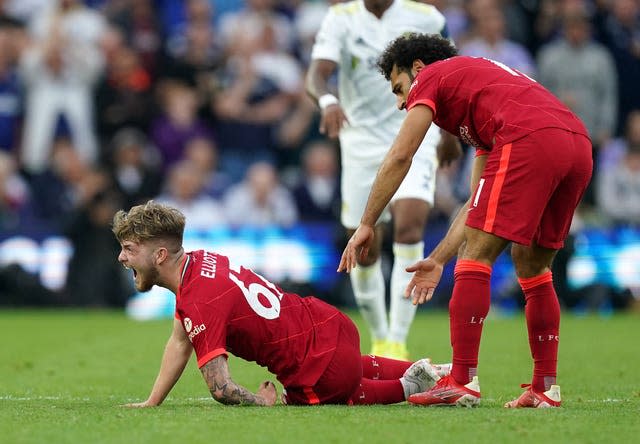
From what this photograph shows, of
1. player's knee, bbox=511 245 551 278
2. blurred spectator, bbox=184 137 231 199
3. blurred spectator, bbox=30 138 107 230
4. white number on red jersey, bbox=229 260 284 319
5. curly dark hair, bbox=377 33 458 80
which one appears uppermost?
curly dark hair, bbox=377 33 458 80

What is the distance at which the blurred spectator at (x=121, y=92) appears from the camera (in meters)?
18.8

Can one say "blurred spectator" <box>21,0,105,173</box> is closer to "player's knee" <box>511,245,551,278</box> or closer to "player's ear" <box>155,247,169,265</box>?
"player's ear" <box>155,247,169,265</box>

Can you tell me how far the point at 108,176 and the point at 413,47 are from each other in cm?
1118

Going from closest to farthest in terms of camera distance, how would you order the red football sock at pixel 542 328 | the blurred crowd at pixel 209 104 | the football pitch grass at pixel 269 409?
1. the football pitch grass at pixel 269 409
2. the red football sock at pixel 542 328
3. the blurred crowd at pixel 209 104

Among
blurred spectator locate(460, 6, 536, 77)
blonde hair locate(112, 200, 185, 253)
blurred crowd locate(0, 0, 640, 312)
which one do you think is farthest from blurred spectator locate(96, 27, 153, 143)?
blonde hair locate(112, 200, 185, 253)

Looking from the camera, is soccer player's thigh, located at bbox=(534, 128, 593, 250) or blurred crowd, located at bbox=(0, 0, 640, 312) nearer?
soccer player's thigh, located at bbox=(534, 128, 593, 250)

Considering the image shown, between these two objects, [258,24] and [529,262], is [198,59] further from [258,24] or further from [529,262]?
[529,262]

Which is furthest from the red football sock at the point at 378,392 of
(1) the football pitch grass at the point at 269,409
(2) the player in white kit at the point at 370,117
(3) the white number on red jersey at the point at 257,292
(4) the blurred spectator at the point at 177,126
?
(4) the blurred spectator at the point at 177,126

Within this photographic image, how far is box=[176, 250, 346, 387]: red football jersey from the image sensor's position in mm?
6430

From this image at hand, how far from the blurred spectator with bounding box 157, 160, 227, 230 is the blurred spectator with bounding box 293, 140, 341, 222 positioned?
115cm

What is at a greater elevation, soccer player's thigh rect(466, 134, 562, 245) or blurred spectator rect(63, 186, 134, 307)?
soccer player's thigh rect(466, 134, 562, 245)

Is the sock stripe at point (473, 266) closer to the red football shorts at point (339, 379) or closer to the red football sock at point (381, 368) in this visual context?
the red football shorts at point (339, 379)

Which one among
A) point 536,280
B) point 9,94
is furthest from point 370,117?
point 9,94

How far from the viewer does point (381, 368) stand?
285 inches
